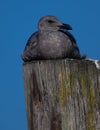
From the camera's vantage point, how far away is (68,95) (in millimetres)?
2885

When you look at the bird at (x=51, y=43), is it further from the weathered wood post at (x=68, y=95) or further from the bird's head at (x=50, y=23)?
the weathered wood post at (x=68, y=95)

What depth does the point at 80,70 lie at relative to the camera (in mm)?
2955

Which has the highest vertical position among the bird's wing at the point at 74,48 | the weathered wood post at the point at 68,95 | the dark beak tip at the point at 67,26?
the dark beak tip at the point at 67,26

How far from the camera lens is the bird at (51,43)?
364 centimetres

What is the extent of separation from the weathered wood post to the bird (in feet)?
1.51

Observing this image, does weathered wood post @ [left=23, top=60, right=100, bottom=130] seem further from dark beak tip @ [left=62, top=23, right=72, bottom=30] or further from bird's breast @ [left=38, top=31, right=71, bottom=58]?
dark beak tip @ [left=62, top=23, right=72, bottom=30]

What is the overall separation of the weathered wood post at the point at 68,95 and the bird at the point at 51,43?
0.46m

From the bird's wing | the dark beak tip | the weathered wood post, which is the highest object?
the dark beak tip

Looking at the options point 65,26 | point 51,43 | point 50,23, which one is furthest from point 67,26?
point 51,43

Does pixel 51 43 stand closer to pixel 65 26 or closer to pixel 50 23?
pixel 50 23

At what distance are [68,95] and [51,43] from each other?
1040 millimetres

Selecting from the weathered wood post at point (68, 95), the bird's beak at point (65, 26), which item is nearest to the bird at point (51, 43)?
the bird's beak at point (65, 26)

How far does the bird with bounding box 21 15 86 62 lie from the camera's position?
11.9ft

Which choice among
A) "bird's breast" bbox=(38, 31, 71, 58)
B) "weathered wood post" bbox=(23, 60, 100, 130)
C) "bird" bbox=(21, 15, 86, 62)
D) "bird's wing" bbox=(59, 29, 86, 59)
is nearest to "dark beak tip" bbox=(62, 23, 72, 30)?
"bird" bbox=(21, 15, 86, 62)
